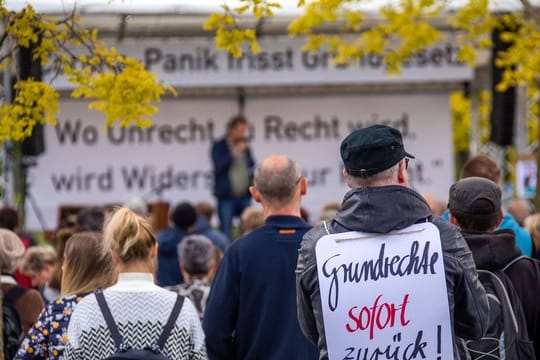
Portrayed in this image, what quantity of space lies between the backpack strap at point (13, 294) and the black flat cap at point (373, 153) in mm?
2765

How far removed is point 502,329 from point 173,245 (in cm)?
512

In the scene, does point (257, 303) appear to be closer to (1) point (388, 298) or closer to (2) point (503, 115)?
(1) point (388, 298)

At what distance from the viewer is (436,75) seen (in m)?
16.7

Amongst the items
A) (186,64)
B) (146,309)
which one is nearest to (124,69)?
(146,309)

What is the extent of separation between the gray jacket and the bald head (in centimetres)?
154

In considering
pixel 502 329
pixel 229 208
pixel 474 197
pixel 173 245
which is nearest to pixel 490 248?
pixel 474 197

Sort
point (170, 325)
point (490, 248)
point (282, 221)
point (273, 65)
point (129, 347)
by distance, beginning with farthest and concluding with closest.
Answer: point (273, 65), point (282, 221), point (490, 248), point (170, 325), point (129, 347)

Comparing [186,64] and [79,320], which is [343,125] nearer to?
[186,64]

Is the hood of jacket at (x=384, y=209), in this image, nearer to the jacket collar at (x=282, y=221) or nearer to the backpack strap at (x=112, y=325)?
the backpack strap at (x=112, y=325)

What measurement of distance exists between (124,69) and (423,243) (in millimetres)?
3106

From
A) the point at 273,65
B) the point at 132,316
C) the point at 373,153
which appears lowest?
the point at 132,316

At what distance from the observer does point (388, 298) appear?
4176mm

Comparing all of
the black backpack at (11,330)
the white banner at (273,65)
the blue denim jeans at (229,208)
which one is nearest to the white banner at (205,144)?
the white banner at (273,65)

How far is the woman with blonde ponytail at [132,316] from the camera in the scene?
15.4ft
